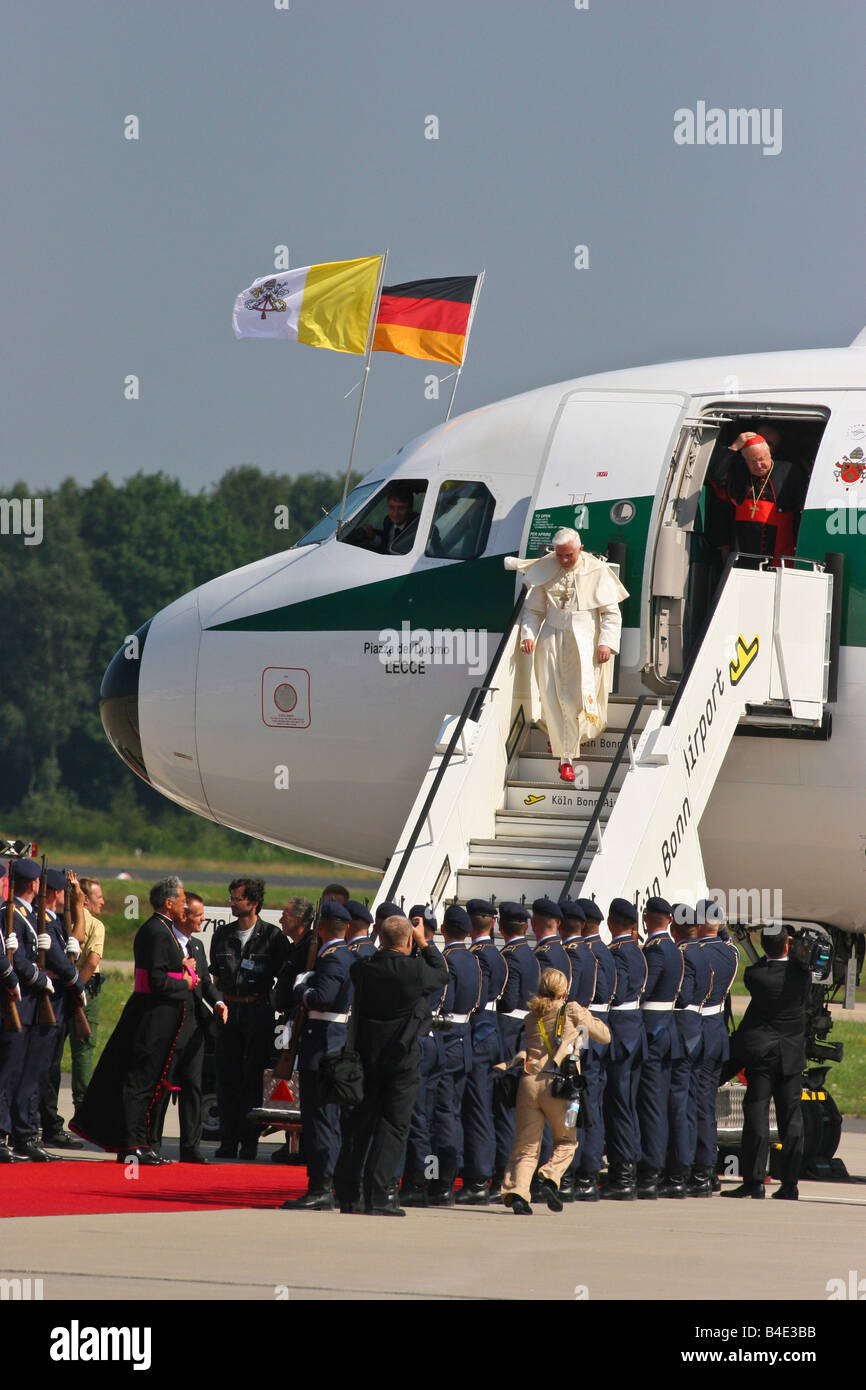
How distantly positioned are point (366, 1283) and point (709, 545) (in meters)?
7.80

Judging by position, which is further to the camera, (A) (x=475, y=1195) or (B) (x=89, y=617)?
(B) (x=89, y=617)

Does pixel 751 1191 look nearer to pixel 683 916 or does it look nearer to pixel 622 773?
pixel 683 916

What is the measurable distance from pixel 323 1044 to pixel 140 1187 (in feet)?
6.21

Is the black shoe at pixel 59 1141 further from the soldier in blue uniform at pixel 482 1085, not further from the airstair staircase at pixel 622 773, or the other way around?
the soldier in blue uniform at pixel 482 1085

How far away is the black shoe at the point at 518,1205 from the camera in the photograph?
11250 mm

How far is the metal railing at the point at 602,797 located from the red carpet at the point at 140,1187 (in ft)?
9.11

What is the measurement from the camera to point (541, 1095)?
1124 centimetres

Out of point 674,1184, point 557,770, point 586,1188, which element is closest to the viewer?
point 586,1188

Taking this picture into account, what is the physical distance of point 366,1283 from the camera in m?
8.33

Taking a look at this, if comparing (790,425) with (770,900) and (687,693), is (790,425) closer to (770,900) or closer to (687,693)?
(687,693)

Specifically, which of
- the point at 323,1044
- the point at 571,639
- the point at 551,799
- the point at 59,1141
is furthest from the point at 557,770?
the point at 59,1141

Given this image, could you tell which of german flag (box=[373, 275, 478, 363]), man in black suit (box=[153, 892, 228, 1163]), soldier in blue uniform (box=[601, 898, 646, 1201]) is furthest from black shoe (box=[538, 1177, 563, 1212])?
german flag (box=[373, 275, 478, 363])

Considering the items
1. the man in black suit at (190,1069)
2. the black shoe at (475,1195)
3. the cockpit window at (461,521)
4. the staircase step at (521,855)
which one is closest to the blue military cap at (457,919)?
the staircase step at (521,855)
